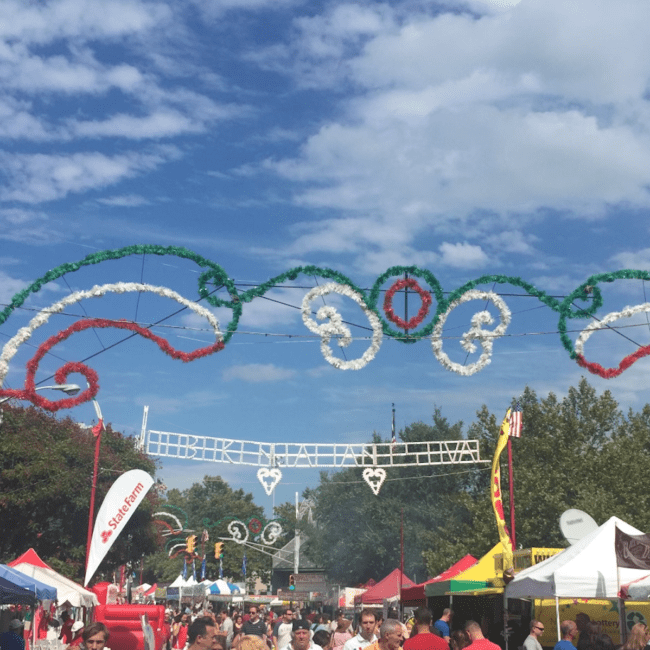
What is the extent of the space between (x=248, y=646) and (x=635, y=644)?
12.0ft

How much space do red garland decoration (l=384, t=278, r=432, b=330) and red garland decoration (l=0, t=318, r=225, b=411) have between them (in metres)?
2.89

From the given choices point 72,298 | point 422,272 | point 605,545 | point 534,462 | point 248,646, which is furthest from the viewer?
point 534,462

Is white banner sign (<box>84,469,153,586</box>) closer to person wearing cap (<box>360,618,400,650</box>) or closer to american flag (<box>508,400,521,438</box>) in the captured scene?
american flag (<box>508,400,521,438</box>)

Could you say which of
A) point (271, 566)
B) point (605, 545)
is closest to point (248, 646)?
point (605, 545)

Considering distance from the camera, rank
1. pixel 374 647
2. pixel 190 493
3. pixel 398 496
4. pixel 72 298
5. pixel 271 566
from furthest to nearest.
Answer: pixel 190 493 → pixel 271 566 → pixel 398 496 → pixel 72 298 → pixel 374 647

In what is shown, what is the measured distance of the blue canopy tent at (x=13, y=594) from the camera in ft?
46.6

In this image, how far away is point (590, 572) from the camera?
10.8m

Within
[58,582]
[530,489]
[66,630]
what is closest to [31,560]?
[58,582]

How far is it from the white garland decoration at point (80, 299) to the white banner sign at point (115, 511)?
342 inches

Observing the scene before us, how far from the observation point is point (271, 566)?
96.3 m

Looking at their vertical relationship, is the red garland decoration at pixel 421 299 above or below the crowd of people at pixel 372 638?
above

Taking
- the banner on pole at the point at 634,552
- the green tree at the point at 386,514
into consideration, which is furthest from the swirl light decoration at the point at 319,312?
the green tree at the point at 386,514

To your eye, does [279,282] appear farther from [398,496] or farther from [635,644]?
[398,496]

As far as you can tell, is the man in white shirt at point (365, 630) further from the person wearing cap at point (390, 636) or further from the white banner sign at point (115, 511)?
the white banner sign at point (115, 511)
